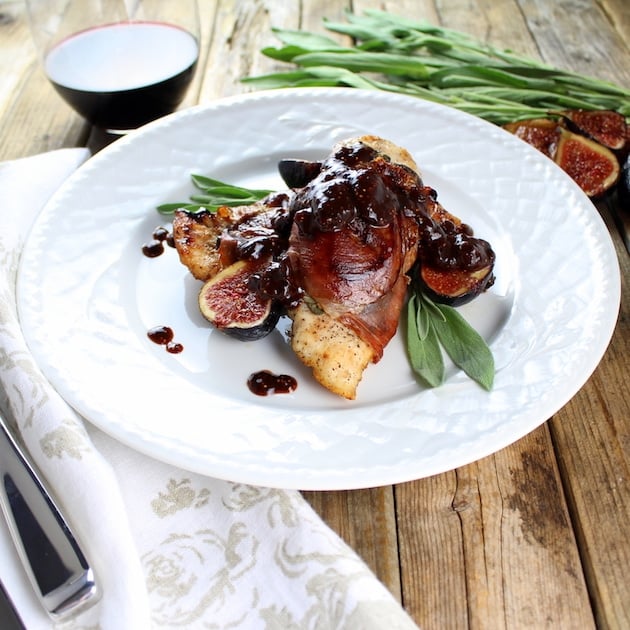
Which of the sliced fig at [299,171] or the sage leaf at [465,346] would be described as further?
the sliced fig at [299,171]

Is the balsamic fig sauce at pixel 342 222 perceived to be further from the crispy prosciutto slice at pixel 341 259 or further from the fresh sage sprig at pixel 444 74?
the fresh sage sprig at pixel 444 74

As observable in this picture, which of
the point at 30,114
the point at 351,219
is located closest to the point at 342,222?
the point at 351,219

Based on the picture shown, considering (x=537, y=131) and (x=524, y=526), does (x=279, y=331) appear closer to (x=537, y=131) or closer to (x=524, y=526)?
(x=524, y=526)

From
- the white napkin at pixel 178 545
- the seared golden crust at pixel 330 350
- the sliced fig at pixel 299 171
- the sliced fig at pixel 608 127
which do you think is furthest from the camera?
the sliced fig at pixel 608 127

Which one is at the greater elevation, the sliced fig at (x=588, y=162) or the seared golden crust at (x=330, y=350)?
the seared golden crust at (x=330, y=350)

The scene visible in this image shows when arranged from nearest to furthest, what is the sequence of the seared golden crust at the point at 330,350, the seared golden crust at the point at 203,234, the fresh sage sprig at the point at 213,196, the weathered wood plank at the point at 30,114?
1. the seared golden crust at the point at 330,350
2. the seared golden crust at the point at 203,234
3. the fresh sage sprig at the point at 213,196
4. the weathered wood plank at the point at 30,114

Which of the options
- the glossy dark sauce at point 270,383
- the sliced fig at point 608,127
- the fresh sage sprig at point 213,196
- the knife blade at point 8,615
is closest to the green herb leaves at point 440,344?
the glossy dark sauce at point 270,383
